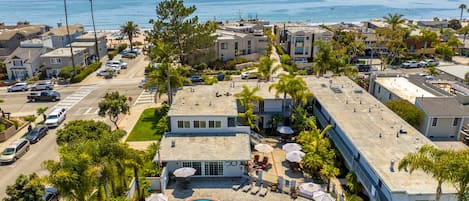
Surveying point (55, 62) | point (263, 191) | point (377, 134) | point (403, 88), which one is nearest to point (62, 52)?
point (55, 62)

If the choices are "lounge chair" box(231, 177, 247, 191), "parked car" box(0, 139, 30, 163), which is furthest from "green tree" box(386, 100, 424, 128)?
"parked car" box(0, 139, 30, 163)

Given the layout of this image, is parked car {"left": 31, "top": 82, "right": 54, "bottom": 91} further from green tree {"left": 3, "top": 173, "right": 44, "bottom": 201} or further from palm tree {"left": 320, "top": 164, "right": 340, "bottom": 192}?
palm tree {"left": 320, "top": 164, "right": 340, "bottom": 192}

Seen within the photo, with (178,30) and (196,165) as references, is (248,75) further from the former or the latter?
(196,165)

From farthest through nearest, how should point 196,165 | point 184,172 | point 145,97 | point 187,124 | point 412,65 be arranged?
→ point 412,65 < point 145,97 < point 187,124 < point 196,165 < point 184,172

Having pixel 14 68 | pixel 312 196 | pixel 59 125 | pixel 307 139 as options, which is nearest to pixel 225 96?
pixel 307 139

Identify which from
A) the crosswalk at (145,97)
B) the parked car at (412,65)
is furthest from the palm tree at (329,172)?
the parked car at (412,65)

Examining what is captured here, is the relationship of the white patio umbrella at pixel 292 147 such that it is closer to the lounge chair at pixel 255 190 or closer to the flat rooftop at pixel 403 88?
the lounge chair at pixel 255 190

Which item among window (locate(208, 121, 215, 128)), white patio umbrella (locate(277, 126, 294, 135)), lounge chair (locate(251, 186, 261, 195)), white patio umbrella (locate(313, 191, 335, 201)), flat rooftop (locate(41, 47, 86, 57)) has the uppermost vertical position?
flat rooftop (locate(41, 47, 86, 57))
